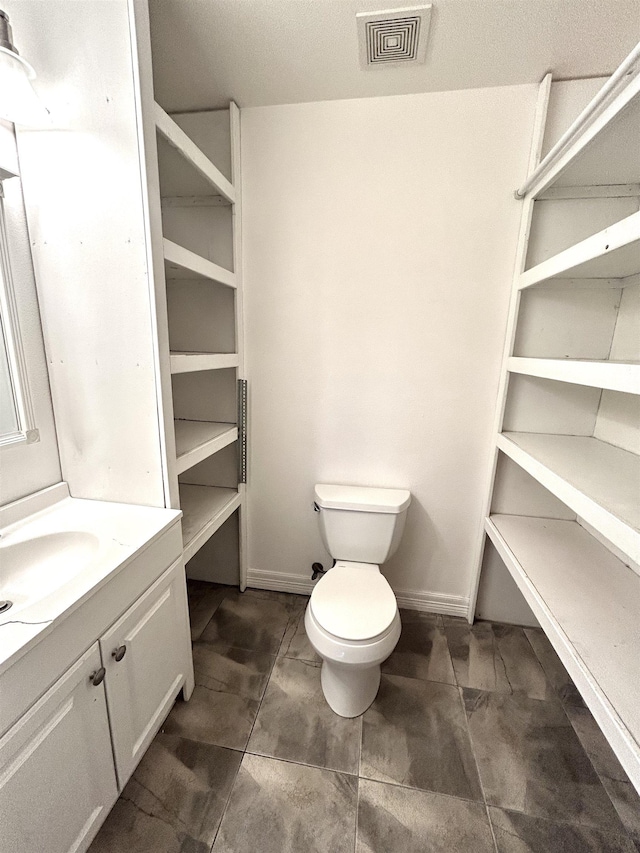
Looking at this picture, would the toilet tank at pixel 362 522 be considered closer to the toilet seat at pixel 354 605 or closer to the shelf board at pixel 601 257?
the toilet seat at pixel 354 605

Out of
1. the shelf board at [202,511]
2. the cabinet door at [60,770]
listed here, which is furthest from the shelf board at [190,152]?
the cabinet door at [60,770]

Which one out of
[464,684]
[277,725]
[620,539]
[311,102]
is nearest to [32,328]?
[311,102]

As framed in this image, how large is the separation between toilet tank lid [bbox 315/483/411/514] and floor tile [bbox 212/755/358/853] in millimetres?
897

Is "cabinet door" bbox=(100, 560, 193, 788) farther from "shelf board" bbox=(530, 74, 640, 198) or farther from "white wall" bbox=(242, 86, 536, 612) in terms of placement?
"shelf board" bbox=(530, 74, 640, 198)

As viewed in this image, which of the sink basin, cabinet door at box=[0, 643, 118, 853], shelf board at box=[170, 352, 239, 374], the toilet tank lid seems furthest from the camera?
the toilet tank lid

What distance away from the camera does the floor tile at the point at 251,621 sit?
167cm

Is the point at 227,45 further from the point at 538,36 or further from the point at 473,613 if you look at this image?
the point at 473,613

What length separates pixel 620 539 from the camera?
780 mm

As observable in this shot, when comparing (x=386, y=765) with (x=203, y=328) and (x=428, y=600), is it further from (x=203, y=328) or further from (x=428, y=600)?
(x=203, y=328)

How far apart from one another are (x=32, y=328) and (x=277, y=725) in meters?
1.62

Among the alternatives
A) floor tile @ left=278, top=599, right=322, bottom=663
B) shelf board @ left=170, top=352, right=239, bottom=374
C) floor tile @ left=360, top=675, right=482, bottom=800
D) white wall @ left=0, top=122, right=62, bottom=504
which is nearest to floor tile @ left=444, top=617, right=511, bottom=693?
floor tile @ left=360, top=675, right=482, bottom=800

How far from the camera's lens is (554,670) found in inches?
61.1

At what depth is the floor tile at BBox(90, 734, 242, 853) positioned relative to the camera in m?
1.00

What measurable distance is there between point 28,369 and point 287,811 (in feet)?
5.20
